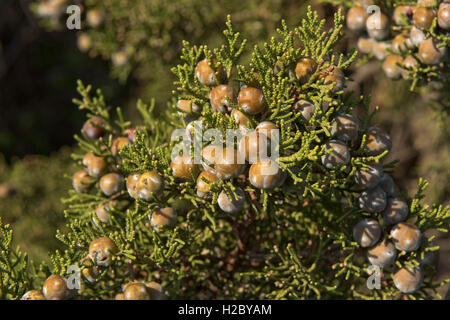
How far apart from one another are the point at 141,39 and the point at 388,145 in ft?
6.13

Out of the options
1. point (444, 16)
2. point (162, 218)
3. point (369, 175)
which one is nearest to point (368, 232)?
point (369, 175)

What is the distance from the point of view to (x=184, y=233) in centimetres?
136

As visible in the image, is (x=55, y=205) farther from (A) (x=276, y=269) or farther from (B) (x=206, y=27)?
(A) (x=276, y=269)

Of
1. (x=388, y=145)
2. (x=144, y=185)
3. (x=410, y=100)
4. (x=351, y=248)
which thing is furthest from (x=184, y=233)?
(x=410, y=100)

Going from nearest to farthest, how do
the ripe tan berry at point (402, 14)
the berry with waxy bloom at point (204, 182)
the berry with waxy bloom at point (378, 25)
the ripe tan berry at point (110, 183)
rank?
the berry with waxy bloom at point (204, 182)
the ripe tan berry at point (110, 183)
the ripe tan berry at point (402, 14)
the berry with waxy bloom at point (378, 25)

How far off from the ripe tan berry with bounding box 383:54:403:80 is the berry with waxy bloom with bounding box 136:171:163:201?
1130 mm

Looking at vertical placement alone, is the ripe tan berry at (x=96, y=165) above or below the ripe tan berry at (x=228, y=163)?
above

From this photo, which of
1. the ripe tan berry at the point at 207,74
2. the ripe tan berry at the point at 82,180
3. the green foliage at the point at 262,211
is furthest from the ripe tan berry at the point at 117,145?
the ripe tan berry at the point at 207,74

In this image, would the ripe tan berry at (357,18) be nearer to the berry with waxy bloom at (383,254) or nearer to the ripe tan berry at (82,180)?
the berry with waxy bloom at (383,254)

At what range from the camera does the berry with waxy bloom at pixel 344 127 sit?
1.22m

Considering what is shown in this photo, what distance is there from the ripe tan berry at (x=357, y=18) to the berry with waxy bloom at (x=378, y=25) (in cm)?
3

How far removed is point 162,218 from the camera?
1.30 metres

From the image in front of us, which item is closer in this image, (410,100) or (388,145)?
(388,145)

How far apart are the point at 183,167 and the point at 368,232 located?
67 centimetres
